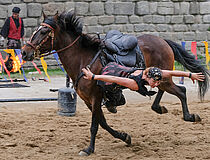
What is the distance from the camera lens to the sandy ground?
5.10 meters

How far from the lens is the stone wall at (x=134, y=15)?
13.9m

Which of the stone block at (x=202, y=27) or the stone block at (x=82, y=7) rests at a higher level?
the stone block at (x=82, y=7)

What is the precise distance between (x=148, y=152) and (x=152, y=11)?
10662 mm

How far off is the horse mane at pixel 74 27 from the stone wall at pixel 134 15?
8571 millimetres

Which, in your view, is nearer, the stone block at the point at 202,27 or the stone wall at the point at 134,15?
the stone wall at the point at 134,15

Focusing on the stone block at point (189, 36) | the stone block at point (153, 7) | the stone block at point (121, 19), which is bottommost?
the stone block at point (189, 36)

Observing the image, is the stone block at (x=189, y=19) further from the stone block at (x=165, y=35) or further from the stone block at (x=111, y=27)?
the stone block at (x=111, y=27)

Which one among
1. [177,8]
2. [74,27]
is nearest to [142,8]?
[177,8]

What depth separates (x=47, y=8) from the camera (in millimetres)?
13914

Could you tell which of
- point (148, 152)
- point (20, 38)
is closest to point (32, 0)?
point (20, 38)

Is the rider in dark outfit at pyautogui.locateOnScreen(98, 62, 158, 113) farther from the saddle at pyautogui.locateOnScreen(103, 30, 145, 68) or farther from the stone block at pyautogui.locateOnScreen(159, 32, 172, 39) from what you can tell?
the stone block at pyautogui.locateOnScreen(159, 32, 172, 39)

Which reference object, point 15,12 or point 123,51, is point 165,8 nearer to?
point 15,12

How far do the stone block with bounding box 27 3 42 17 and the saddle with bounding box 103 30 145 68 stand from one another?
8.35 meters

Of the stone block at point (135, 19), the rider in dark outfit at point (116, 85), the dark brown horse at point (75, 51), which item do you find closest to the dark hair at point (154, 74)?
the rider in dark outfit at point (116, 85)
